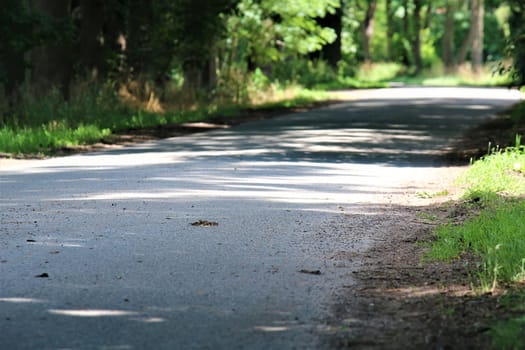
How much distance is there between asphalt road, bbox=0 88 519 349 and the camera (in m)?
6.46

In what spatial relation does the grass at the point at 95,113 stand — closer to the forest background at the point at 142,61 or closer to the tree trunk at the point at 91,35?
the forest background at the point at 142,61

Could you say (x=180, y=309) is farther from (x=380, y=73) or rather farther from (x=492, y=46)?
(x=492, y=46)

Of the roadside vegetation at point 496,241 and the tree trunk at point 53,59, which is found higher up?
the tree trunk at point 53,59

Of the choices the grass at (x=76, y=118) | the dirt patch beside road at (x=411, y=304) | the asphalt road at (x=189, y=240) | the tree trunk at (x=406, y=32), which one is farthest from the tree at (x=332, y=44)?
the dirt patch beside road at (x=411, y=304)

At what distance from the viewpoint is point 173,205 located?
468 inches

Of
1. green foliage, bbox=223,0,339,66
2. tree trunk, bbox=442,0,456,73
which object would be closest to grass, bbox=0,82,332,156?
green foliage, bbox=223,0,339,66

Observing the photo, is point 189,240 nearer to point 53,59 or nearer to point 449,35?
point 53,59

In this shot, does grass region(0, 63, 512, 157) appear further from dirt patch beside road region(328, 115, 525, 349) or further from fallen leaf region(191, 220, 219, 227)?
dirt patch beside road region(328, 115, 525, 349)

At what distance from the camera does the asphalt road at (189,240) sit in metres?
6.46

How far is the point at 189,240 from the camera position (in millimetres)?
9539

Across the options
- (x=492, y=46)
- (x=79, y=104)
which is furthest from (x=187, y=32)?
(x=492, y=46)

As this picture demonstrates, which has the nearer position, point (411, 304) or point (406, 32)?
point (411, 304)

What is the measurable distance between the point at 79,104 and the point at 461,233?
1629 centimetres

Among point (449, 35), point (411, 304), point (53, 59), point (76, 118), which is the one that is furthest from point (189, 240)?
point (449, 35)
